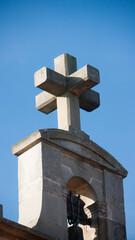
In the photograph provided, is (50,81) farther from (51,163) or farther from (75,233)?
(75,233)

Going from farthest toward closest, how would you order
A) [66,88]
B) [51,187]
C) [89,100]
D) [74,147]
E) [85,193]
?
[89,100], [66,88], [85,193], [74,147], [51,187]

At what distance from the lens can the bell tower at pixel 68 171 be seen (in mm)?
25391

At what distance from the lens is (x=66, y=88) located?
27.3 m

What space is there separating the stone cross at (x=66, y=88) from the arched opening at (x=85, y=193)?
122 centimetres

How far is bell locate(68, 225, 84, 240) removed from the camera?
85.7 feet

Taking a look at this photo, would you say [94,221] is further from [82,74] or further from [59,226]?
[82,74]

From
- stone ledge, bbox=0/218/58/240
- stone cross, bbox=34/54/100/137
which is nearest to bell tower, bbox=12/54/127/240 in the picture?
stone cross, bbox=34/54/100/137

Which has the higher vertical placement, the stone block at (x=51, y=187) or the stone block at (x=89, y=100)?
the stone block at (x=89, y=100)

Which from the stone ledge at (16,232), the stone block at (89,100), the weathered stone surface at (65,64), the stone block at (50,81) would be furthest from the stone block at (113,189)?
the stone ledge at (16,232)

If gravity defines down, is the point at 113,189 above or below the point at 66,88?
below

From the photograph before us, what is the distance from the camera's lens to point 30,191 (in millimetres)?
25578

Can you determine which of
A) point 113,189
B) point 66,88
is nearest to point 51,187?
point 113,189

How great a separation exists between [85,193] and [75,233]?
3.70 ft

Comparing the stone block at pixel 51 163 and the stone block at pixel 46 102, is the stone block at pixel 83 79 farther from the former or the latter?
the stone block at pixel 51 163
